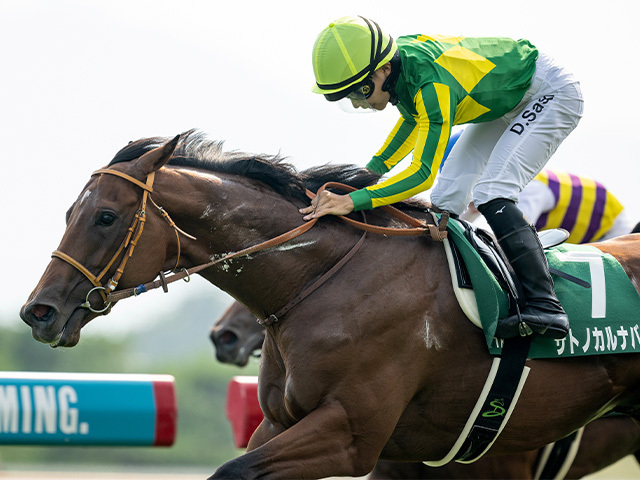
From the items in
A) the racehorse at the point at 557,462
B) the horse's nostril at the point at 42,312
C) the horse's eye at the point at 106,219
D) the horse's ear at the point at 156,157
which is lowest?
the racehorse at the point at 557,462

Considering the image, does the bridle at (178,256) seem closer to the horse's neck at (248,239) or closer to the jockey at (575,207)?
the horse's neck at (248,239)

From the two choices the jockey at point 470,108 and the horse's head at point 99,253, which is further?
the jockey at point 470,108

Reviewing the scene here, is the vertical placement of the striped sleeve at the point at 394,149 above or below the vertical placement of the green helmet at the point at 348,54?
below

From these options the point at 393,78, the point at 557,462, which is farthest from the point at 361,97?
the point at 557,462

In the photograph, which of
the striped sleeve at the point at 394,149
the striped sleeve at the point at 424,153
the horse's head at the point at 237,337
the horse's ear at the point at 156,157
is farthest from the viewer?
the horse's head at the point at 237,337

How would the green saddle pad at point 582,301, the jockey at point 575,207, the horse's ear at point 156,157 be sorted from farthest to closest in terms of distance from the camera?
the jockey at point 575,207
the green saddle pad at point 582,301
the horse's ear at point 156,157

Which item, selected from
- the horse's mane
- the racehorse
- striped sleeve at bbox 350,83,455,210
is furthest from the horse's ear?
the racehorse

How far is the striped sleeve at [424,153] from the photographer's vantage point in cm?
358

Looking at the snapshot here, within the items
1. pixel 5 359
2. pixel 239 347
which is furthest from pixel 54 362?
pixel 239 347

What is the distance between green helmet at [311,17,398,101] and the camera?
12.1ft

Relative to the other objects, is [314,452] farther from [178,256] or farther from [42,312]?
[42,312]

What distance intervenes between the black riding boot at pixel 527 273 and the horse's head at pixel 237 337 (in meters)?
3.50

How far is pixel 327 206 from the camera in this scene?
12.1 feet

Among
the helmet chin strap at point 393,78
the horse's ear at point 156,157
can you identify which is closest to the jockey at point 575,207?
the helmet chin strap at point 393,78
